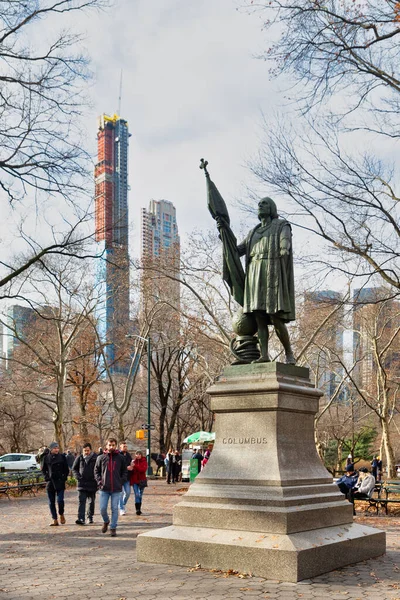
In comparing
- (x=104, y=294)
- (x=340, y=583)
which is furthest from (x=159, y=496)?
(x=340, y=583)

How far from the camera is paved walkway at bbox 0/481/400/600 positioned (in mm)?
6934

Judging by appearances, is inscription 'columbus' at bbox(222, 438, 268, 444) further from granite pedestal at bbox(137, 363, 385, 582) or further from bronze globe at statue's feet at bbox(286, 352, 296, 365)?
bronze globe at statue's feet at bbox(286, 352, 296, 365)

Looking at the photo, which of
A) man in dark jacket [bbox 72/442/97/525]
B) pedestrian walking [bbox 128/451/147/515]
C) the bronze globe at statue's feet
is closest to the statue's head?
the bronze globe at statue's feet

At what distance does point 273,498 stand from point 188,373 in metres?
38.8

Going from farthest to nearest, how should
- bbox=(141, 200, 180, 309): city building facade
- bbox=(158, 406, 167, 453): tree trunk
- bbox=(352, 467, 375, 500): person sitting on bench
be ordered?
1. bbox=(158, 406, 167, 453): tree trunk
2. bbox=(141, 200, 180, 309): city building facade
3. bbox=(352, 467, 375, 500): person sitting on bench

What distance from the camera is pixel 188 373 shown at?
47.1 metres

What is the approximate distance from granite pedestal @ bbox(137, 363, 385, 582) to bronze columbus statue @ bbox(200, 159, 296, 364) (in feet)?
2.14

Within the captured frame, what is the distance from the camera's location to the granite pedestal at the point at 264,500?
792cm

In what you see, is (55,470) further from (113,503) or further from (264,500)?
(264,500)

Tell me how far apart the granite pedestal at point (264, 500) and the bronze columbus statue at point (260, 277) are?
651mm

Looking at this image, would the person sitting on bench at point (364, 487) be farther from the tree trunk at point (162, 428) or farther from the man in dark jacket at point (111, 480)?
the tree trunk at point (162, 428)

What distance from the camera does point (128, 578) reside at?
7824mm

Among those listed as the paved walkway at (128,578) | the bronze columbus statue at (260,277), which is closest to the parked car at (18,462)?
the paved walkway at (128,578)

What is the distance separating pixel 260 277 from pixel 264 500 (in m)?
3.11
